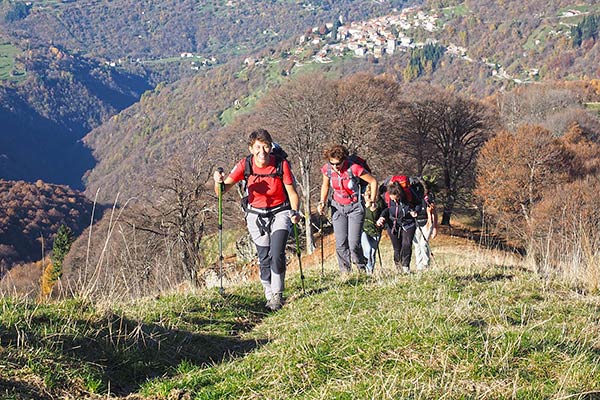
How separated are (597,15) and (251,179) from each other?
235134 mm

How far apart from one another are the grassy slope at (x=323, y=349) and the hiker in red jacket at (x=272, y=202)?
0.76 meters

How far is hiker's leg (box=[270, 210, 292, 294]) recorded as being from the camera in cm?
661

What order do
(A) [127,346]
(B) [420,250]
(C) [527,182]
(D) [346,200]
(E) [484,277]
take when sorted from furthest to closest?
(C) [527,182], (B) [420,250], (D) [346,200], (E) [484,277], (A) [127,346]

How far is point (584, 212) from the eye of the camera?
33875 millimetres

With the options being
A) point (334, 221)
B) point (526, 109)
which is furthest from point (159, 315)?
point (526, 109)

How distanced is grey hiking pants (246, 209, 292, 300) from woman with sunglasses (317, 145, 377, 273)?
1500mm

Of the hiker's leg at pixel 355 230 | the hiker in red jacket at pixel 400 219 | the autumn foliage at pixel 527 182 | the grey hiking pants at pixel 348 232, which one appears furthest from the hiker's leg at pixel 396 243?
the autumn foliage at pixel 527 182

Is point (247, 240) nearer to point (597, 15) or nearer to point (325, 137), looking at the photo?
point (325, 137)

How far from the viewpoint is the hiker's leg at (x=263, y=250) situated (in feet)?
22.2

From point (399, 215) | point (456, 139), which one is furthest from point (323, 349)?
point (456, 139)

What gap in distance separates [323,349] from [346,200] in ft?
14.2

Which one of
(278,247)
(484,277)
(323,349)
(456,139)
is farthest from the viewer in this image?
(456,139)

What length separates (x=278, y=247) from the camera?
6.61 meters

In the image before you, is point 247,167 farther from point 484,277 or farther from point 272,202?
point 484,277
